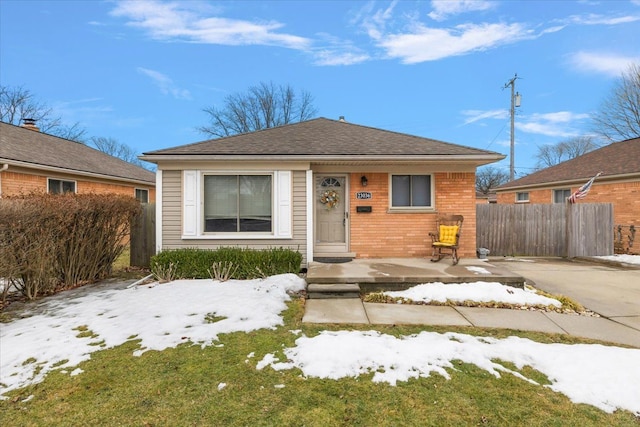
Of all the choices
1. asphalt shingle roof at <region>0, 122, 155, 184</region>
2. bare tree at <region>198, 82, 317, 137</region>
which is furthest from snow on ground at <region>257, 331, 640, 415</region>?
bare tree at <region>198, 82, 317, 137</region>

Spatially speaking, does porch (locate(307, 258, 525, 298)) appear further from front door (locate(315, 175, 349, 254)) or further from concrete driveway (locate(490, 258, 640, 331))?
front door (locate(315, 175, 349, 254))

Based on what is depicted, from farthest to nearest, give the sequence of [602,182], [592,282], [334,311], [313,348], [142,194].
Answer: [142,194], [602,182], [592,282], [334,311], [313,348]

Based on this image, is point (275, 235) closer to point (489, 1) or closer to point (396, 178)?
point (396, 178)

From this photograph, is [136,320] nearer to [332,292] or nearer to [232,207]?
[332,292]

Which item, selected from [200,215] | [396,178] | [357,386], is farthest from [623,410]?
[200,215]

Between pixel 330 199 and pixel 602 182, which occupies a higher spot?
pixel 602 182

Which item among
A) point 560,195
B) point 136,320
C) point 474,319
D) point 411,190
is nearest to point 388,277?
point 474,319

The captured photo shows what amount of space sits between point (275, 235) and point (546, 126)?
41.5 metres

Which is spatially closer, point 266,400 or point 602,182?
point 266,400

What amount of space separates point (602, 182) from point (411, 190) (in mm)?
9146

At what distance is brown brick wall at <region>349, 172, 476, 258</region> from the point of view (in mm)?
7805

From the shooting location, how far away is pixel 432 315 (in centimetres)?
448

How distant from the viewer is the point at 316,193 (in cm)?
792

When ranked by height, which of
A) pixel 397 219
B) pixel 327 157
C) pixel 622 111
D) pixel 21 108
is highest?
pixel 21 108
